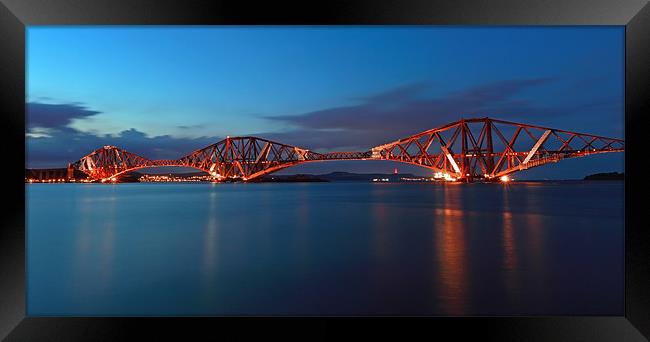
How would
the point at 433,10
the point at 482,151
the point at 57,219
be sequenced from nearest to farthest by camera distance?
the point at 433,10, the point at 57,219, the point at 482,151

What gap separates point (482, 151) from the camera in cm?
3659

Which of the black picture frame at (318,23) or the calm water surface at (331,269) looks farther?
the calm water surface at (331,269)

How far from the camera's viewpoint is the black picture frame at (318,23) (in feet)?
12.3

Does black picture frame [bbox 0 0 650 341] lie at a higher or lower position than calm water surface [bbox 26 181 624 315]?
higher

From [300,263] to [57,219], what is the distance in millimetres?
11758

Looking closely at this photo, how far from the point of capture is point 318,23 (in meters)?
3.79

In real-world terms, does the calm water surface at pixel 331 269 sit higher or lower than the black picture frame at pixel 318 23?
lower

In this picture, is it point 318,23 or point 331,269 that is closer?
point 318,23

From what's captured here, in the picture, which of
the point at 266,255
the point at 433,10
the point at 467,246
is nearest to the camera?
the point at 433,10

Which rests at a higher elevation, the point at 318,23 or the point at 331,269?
the point at 318,23

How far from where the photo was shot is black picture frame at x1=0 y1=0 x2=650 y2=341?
12.3 feet

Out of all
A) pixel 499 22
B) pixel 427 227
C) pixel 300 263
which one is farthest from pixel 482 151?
pixel 499 22

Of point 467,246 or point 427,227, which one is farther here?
point 427,227

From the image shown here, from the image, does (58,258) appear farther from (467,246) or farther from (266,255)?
(467,246)
